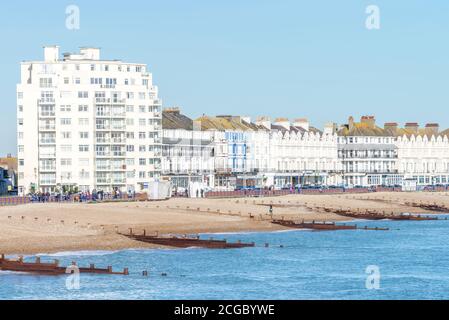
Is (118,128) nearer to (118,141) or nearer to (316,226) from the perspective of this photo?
(118,141)

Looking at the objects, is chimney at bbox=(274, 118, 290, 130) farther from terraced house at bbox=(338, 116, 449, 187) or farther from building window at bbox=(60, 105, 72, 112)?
building window at bbox=(60, 105, 72, 112)

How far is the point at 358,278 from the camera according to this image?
169 ft

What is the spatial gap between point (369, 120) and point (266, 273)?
135 m

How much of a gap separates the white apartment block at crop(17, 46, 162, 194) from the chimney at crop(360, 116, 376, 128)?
6589 centimetres

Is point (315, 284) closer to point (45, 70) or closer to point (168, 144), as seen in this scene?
point (45, 70)

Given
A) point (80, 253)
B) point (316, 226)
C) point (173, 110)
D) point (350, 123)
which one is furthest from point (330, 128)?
point (80, 253)

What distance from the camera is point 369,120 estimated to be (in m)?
185

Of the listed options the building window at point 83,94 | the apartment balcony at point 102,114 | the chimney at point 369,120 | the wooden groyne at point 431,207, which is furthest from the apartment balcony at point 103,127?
the chimney at point 369,120

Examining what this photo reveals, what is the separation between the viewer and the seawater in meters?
44.4

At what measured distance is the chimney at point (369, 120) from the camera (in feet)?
606

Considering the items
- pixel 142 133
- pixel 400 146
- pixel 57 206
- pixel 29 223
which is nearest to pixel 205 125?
pixel 142 133

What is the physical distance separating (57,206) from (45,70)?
43.1 metres

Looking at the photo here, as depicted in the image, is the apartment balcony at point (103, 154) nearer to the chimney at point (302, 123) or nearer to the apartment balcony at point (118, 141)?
the apartment balcony at point (118, 141)

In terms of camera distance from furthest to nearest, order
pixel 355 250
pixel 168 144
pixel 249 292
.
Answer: pixel 168 144 → pixel 355 250 → pixel 249 292
